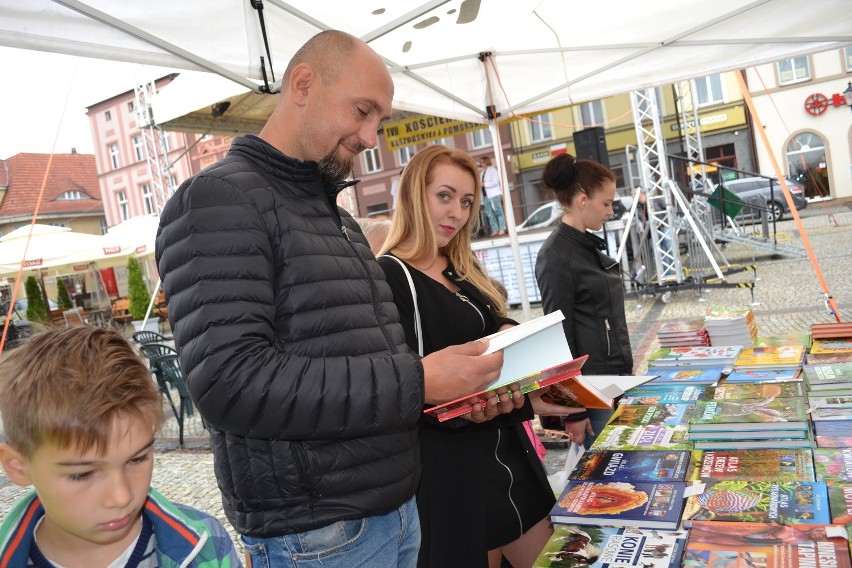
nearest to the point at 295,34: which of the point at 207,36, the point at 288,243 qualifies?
the point at 207,36

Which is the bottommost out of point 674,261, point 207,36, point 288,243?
point 674,261

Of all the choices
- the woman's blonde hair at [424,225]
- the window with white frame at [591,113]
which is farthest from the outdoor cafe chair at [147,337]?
the window with white frame at [591,113]

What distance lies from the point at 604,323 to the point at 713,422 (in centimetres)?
91

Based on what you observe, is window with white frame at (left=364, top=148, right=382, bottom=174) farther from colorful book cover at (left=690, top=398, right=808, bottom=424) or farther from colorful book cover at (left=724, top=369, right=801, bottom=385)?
colorful book cover at (left=690, top=398, right=808, bottom=424)

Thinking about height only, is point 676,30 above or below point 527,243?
above

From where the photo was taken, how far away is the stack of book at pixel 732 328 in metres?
3.38

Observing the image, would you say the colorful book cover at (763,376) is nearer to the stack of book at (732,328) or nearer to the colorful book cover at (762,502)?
the stack of book at (732,328)

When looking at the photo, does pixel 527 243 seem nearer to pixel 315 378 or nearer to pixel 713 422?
pixel 713 422

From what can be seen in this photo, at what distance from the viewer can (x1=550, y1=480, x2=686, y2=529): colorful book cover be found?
1.61 m

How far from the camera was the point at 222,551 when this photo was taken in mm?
1244

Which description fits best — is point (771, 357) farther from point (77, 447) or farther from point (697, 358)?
point (77, 447)

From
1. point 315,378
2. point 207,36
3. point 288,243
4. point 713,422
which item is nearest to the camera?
point 315,378

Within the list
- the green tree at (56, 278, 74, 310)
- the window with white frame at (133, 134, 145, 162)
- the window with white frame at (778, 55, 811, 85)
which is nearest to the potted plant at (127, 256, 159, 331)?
the green tree at (56, 278, 74, 310)

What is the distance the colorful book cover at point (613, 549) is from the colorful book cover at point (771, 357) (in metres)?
1.42
